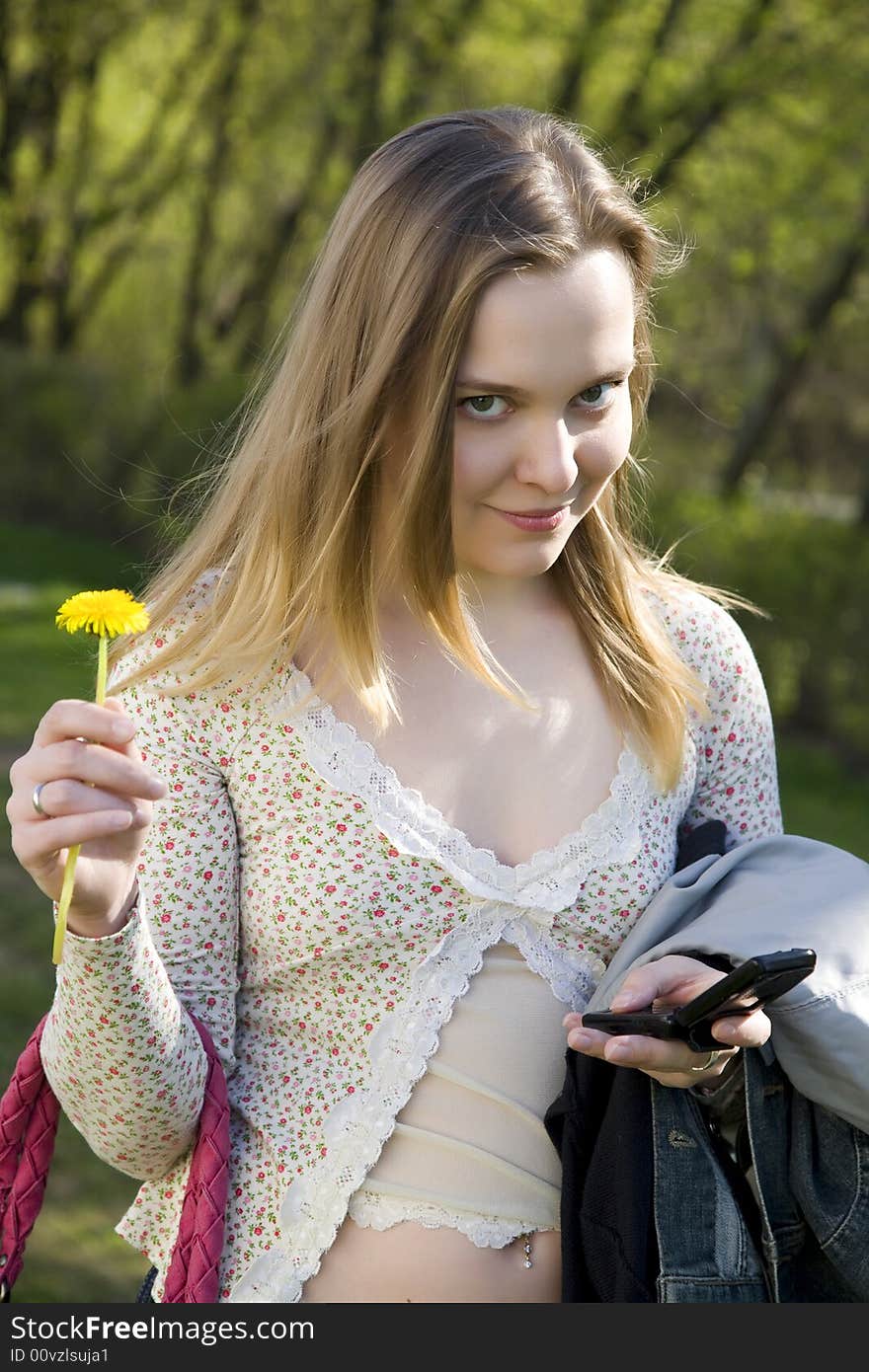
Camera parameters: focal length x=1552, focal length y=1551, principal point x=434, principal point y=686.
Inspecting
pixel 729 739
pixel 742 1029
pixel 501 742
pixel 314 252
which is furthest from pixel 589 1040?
pixel 314 252

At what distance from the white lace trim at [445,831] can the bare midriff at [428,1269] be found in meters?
0.38

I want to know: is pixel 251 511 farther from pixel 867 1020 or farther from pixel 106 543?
pixel 106 543

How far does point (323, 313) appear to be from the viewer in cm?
185

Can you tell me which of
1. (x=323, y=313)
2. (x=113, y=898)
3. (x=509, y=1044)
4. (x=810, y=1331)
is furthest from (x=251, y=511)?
(x=810, y=1331)

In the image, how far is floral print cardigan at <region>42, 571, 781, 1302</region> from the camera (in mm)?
1770

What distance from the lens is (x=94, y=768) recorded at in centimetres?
142

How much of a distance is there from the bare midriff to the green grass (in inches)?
28.9

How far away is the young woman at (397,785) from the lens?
1706 mm

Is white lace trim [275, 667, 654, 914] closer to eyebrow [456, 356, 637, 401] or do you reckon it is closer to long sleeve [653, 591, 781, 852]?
long sleeve [653, 591, 781, 852]

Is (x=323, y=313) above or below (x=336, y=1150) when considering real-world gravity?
above

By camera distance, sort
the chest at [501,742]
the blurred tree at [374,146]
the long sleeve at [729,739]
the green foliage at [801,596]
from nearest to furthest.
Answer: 1. the chest at [501,742]
2. the long sleeve at [729,739]
3. the green foliage at [801,596]
4. the blurred tree at [374,146]

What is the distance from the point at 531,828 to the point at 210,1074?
0.47 metres

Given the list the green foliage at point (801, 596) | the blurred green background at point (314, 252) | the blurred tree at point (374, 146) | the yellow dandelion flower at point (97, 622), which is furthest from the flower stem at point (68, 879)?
the green foliage at point (801, 596)

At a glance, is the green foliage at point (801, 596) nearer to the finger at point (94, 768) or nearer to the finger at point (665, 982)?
the finger at point (665, 982)
